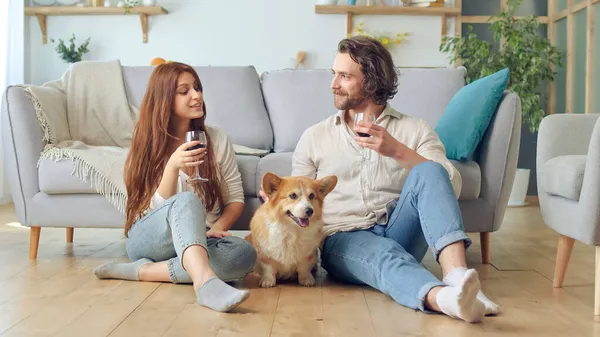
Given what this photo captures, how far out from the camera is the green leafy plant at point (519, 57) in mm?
5484

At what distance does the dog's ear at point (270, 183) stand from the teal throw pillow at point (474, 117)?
0.93 metres

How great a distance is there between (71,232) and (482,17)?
4189 mm

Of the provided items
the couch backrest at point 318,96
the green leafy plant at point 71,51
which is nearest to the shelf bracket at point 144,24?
the green leafy plant at point 71,51

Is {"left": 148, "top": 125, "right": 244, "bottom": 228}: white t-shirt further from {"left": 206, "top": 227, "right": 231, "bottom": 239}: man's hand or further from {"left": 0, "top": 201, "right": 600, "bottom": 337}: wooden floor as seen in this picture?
{"left": 0, "top": 201, "right": 600, "bottom": 337}: wooden floor

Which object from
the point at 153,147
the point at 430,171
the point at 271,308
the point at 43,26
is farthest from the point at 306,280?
the point at 43,26

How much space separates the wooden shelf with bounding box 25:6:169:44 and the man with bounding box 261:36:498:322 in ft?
12.9

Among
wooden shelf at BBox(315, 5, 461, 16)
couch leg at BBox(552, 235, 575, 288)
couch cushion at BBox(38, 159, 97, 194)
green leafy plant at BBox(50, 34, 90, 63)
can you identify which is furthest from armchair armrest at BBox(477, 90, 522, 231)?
green leafy plant at BBox(50, 34, 90, 63)

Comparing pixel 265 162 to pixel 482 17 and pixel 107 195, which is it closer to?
pixel 107 195

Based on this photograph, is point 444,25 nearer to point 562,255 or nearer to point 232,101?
point 232,101

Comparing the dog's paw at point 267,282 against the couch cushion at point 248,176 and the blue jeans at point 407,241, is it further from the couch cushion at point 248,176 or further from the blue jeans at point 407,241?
the couch cushion at point 248,176

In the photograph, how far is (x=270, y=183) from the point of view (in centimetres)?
225

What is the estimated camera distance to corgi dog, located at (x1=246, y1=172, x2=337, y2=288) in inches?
87.4

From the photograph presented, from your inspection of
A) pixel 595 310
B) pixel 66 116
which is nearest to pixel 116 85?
pixel 66 116

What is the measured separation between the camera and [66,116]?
10.9 ft
